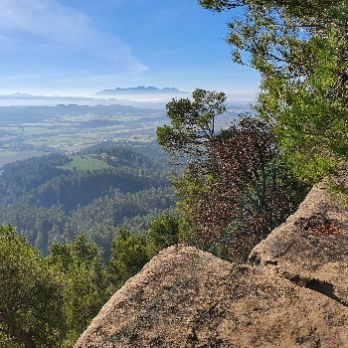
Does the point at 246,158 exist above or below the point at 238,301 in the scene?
above

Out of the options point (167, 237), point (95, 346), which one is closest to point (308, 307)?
point (95, 346)

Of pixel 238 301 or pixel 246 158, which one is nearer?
pixel 238 301

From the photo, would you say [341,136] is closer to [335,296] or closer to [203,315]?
[335,296]

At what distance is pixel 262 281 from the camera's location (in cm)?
1255

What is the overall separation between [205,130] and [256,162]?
7737mm

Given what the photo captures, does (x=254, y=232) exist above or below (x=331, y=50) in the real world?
below

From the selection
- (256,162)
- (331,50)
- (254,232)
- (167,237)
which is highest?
(331,50)

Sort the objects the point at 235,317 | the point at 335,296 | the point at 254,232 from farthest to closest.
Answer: the point at 254,232
the point at 335,296
the point at 235,317

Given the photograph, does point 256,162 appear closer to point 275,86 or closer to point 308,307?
point 275,86

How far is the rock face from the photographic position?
10609mm

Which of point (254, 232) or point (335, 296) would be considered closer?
point (335, 296)

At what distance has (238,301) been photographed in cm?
1175

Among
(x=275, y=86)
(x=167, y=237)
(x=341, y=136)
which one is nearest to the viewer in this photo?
(x=341, y=136)

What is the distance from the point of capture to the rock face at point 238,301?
1061 cm
